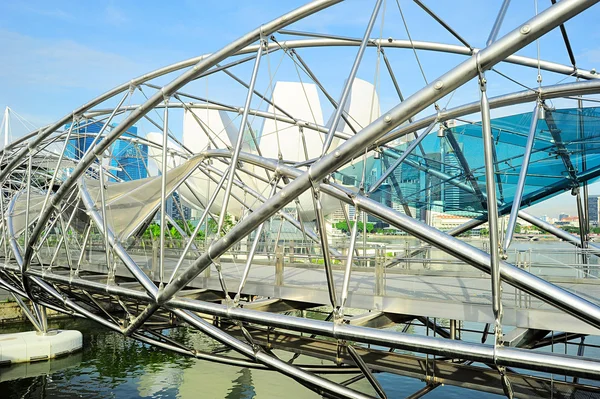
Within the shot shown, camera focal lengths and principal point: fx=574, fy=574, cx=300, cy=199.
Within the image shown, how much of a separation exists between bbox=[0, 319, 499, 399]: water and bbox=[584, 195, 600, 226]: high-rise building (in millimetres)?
11221

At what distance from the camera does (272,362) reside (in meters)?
15.7

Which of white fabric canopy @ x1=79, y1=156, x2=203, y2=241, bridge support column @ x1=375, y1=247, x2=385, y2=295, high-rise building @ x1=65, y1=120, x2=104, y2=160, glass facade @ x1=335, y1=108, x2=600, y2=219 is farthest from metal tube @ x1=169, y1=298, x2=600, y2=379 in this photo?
high-rise building @ x1=65, y1=120, x2=104, y2=160

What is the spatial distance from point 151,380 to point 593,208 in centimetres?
2515

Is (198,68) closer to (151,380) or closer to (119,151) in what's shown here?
Result: (151,380)

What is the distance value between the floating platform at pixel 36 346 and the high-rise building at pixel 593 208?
3302cm

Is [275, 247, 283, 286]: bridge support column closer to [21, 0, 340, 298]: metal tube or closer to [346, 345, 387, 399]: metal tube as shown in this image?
[346, 345, 387, 399]: metal tube

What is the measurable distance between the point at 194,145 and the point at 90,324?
1033 inches

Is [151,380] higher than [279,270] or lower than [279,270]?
lower

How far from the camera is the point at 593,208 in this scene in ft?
73.2

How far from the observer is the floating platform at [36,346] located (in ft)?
119

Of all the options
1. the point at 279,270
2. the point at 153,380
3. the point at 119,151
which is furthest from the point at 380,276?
the point at 119,151

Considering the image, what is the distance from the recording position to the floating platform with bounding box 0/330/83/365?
36.2 meters

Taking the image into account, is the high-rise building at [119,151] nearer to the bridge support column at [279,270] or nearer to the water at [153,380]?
the bridge support column at [279,270]

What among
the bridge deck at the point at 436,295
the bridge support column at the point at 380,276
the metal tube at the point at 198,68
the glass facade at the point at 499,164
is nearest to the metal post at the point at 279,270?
the bridge deck at the point at 436,295
